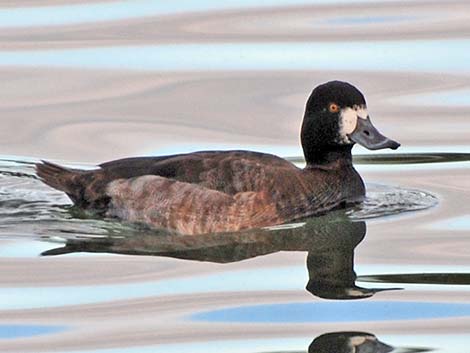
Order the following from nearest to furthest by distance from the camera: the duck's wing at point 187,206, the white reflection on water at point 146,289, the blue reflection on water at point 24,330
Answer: the blue reflection on water at point 24,330 → the white reflection on water at point 146,289 → the duck's wing at point 187,206

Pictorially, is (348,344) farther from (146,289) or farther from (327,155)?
(327,155)

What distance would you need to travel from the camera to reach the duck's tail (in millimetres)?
10586

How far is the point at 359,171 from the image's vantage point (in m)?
11.8

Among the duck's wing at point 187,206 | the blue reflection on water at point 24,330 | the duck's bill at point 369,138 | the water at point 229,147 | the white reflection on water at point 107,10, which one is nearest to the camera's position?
the blue reflection on water at point 24,330

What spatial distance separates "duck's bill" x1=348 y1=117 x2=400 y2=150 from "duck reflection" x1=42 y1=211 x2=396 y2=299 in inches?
19.2

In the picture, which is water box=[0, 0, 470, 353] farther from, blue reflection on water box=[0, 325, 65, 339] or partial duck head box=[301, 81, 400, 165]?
partial duck head box=[301, 81, 400, 165]

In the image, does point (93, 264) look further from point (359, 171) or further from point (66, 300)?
point (359, 171)

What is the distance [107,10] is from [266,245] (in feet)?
20.5

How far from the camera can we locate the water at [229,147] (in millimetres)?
8203

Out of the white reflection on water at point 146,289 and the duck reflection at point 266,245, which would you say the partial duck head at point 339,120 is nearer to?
the duck reflection at point 266,245

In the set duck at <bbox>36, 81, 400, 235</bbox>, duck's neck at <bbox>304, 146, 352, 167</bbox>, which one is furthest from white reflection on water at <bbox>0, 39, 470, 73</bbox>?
duck at <bbox>36, 81, 400, 235</bbox>

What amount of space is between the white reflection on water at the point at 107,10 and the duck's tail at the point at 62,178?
4587 millimetres

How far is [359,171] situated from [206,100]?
1.80 metres

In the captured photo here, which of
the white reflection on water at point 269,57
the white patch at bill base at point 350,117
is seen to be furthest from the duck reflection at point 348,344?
the white reflection on water at point 269,57
